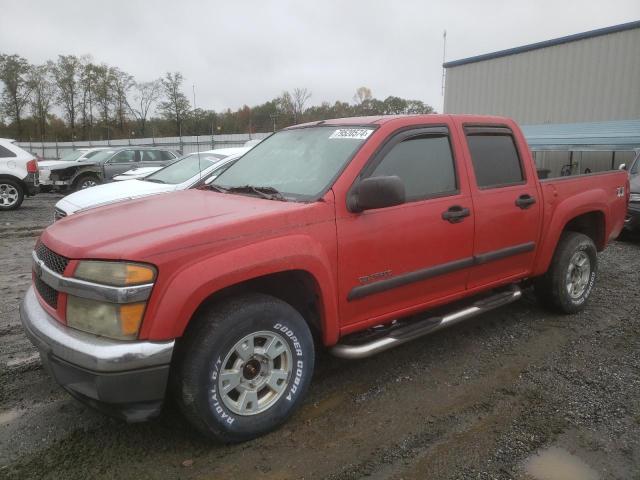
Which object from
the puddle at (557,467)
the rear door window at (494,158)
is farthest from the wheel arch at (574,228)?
the puddle at (557,467)

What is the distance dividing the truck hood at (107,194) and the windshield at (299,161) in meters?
2.66

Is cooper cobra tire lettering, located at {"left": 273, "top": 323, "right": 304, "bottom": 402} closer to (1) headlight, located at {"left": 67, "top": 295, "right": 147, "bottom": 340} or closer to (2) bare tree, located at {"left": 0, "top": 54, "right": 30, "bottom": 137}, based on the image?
(1) headlight, located at {"left": 67, "top": 295, "right": 147, "bottom": 340}

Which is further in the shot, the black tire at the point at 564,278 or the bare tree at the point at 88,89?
the bare tree at the point at 88,89

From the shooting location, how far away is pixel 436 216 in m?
3.45

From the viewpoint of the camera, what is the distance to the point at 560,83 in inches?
725

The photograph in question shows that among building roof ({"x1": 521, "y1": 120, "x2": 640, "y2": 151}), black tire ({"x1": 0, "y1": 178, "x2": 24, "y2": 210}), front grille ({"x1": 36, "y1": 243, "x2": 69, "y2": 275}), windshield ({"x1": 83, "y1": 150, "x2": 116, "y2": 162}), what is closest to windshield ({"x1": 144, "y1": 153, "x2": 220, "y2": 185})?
front grille ({"x1": 36, "y1": 243, "x2": 69, "y2": 275})

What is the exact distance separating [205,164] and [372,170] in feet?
16.8

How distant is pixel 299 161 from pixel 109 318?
173 cm

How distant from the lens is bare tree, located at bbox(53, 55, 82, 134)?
5688 cm

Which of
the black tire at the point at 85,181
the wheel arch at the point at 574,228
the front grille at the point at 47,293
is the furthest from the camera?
the black tire at the point at 85,181

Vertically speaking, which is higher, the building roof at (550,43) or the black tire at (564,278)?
the building roof at (550,43)

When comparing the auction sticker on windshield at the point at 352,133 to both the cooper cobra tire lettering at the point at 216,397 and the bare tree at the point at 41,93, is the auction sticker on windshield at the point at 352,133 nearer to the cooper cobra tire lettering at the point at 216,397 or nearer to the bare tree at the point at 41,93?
the cooper cobra tire lettering at the point at 216,397

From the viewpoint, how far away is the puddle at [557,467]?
250 centimetres

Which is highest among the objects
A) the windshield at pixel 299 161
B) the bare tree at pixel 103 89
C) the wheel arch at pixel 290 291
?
the bare tree at pixel 103 89
